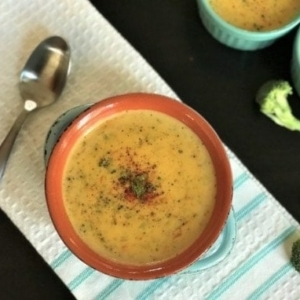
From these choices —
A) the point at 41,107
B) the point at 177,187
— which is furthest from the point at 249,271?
the point at 41,107

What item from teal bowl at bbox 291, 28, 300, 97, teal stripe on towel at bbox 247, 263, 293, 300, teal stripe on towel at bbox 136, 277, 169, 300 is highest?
teal bowl at bbox 291, 28, 300, 97

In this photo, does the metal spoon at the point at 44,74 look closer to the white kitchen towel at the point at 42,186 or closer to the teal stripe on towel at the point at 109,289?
the white kitchen towel at the point at 42,186

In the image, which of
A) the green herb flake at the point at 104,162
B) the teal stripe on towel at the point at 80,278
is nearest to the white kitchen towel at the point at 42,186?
the teal stripe on towel at the point at 80,278

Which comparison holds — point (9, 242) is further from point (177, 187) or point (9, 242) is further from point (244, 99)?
point (244, 99)

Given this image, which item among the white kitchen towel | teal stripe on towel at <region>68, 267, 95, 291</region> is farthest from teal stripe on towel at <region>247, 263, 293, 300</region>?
teal stripe on towel at <region>68, 267, 95, 291</region>

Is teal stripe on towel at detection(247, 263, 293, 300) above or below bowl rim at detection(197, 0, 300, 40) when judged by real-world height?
below

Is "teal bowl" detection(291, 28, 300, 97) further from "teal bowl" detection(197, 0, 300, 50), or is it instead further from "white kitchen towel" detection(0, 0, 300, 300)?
"white kitchen towel" detection(0, 0, 300, 300)
